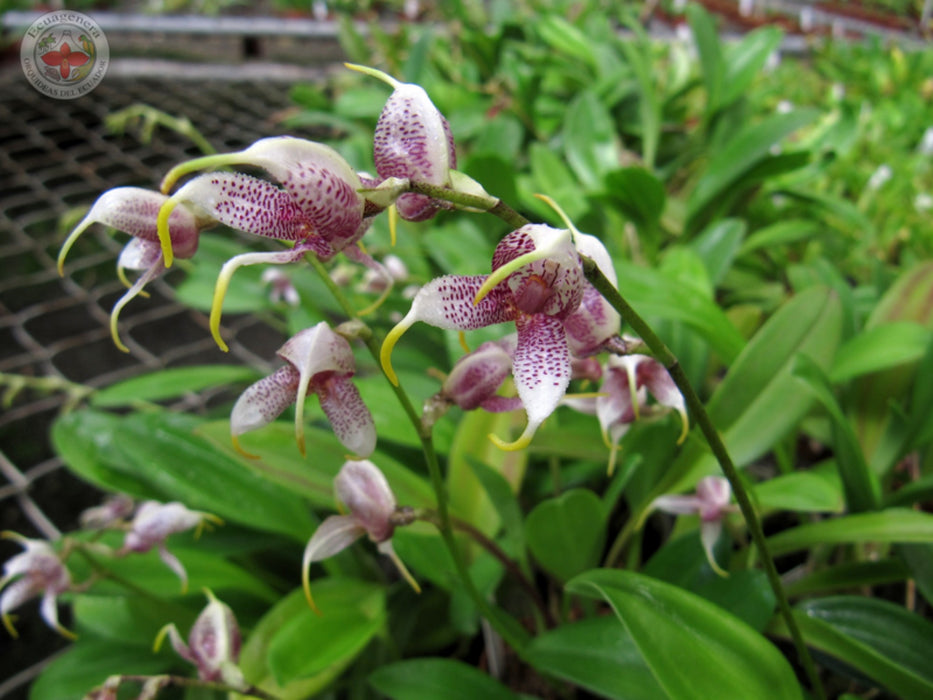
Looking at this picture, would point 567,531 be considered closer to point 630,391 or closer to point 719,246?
point 630,391

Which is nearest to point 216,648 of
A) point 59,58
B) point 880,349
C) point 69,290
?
point 880,349

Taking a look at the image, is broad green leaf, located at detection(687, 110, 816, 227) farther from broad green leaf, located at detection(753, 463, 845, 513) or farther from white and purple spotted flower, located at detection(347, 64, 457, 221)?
white and purple spotted flower, located at detection(347, 64, 457, 221)

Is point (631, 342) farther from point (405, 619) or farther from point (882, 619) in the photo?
point (405, 619)

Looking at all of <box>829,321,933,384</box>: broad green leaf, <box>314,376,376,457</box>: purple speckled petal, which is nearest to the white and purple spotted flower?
<box>314,376,376,457</box>: purple speckled petal

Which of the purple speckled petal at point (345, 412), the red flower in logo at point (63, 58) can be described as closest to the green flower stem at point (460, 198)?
the purple speckled petal at point (345, 412)

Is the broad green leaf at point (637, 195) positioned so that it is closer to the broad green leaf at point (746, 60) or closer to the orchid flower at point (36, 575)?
the broad green leaf at point (746, 60)

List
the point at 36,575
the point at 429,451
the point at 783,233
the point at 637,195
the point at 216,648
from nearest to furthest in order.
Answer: the point at 429,451 → the point at 216,648 → the point at 36,575 → the point at 637,195 → the point at 783,233
